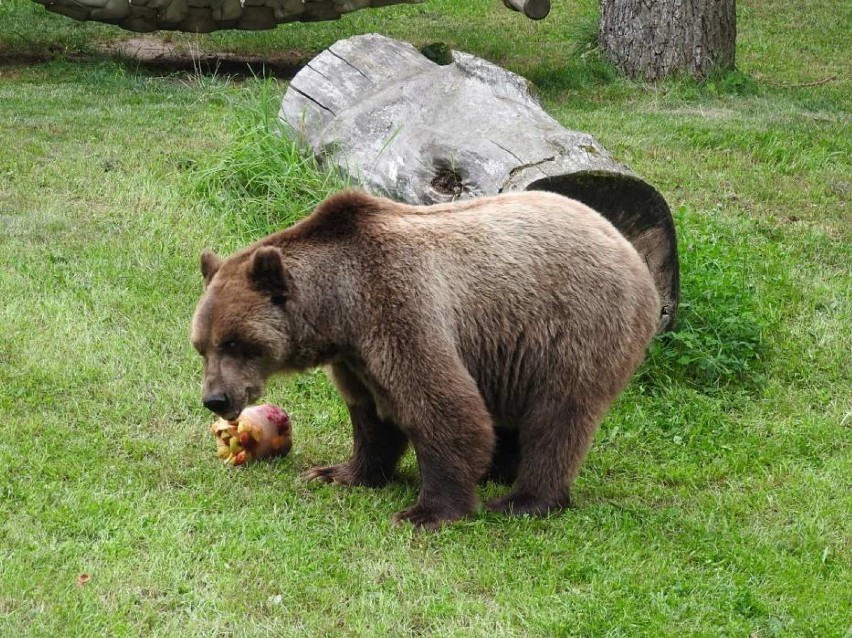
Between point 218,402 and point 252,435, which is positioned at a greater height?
point 218,402

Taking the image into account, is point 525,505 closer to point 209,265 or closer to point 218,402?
point 218,402

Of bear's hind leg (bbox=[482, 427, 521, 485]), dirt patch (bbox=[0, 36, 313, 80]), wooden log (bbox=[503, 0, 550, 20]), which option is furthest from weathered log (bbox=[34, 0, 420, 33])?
bear's hind leg (bbox=[482, 427, 521, 485])

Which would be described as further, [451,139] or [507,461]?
[451,139]

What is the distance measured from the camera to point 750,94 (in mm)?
13711

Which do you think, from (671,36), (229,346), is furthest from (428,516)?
(671,36)

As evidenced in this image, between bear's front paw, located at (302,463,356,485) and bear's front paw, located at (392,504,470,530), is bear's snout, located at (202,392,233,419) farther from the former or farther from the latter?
bear's front paw, located at (392,504,470,530)

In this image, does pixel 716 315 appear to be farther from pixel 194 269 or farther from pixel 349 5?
pixel 349 5

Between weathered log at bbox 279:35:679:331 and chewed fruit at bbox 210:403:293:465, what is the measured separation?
2.24 meters

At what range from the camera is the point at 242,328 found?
5.62m

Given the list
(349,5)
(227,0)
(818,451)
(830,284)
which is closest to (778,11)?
(349,5)

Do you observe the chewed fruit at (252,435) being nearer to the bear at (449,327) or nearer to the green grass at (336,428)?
the green grass at (336,428)

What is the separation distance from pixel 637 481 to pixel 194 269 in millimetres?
3763

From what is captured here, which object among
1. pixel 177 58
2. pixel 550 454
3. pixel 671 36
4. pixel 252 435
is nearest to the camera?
pixel 550 454

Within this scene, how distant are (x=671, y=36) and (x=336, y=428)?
27.4 feet
